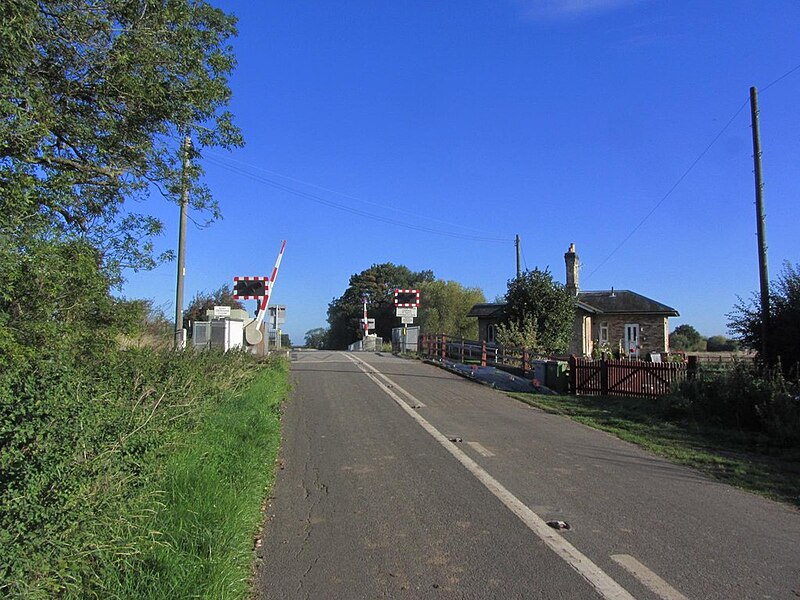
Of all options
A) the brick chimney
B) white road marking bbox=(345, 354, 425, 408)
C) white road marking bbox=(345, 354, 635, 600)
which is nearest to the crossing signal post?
white road marking bbox=(345, 354, 425, 408)

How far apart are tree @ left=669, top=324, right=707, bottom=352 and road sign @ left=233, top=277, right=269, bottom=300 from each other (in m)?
54.8

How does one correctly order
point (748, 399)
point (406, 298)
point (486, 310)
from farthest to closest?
1. point (486, 310)
2. point (406, 298)
3. point (748, 399)

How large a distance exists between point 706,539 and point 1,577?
211 inches

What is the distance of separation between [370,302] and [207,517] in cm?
8485

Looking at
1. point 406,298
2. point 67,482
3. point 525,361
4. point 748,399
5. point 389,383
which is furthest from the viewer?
point 406,298

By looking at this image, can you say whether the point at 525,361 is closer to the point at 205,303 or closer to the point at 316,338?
the point at 205,303

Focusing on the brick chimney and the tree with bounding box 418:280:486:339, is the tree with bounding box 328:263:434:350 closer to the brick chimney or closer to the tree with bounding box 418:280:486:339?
the tree with bounding box 418:280:486:339

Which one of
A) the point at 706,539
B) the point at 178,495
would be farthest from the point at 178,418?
the point at 706,539

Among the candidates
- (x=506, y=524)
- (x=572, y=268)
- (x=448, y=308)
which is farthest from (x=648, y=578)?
(x=448, y=308)

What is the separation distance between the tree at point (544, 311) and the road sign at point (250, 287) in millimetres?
12101

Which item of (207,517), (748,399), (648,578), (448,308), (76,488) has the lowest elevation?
(648,578)

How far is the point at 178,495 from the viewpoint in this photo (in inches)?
211

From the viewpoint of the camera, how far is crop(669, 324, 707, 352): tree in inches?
2784

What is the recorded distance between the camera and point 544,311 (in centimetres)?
3062
